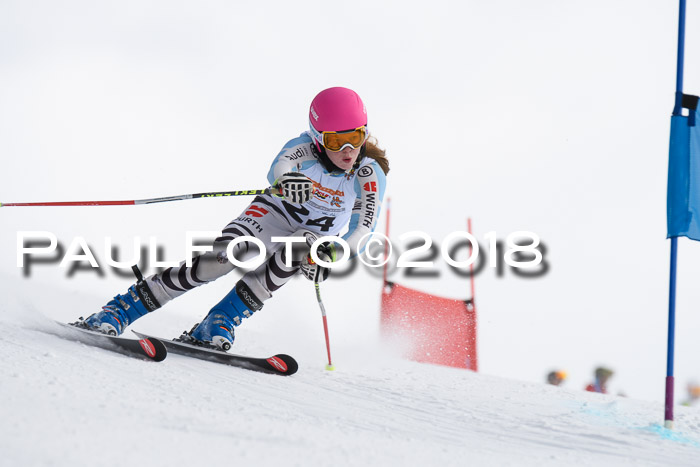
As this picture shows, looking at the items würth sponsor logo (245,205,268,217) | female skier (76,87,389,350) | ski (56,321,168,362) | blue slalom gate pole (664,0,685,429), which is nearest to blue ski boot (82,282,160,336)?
female skier (76,87,389,350)

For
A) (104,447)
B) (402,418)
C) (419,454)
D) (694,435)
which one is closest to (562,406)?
(694,435)

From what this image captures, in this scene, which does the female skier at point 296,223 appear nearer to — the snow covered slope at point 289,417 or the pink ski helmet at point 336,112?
the pink ski helmet at point 336,112

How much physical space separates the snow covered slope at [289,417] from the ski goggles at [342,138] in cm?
120

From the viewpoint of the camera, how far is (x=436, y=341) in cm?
648

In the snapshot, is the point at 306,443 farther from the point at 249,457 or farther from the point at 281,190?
the point at 281,190

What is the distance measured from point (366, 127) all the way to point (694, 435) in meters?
2.13

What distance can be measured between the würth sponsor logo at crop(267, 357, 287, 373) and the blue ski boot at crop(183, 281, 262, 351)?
0.33 meters

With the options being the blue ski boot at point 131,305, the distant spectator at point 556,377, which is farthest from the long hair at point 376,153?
the distant spectator at point 556,377

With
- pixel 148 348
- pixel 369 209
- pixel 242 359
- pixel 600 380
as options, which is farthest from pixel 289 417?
pixel 600 380

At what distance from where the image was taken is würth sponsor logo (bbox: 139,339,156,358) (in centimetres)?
334

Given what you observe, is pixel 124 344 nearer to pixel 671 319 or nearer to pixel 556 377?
pixel 671 319

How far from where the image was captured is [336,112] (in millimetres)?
3721

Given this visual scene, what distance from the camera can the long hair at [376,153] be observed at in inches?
158

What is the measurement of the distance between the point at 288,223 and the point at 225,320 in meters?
0.63
